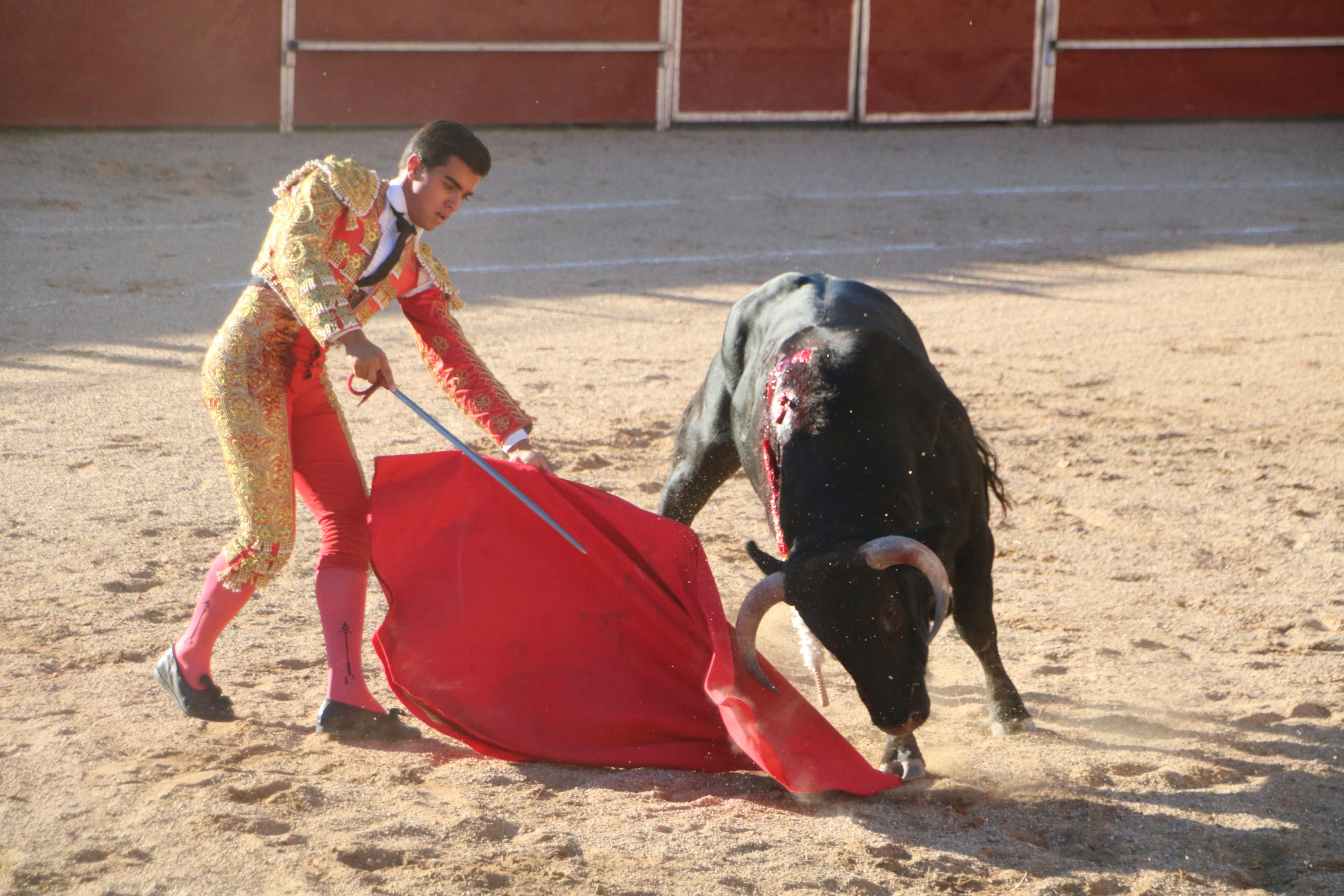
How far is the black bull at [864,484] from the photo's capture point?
8.25 feet

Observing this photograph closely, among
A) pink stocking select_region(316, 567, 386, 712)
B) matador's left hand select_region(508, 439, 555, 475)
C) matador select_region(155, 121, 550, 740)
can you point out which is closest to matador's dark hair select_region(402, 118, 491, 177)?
matador select_region(155, 121, 550, 740)

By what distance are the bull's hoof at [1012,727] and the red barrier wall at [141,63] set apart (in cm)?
822

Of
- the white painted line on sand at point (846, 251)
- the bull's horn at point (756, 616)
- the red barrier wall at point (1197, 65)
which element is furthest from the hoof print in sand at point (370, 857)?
the red barrier wall at point (1197, 65)

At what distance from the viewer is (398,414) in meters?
5.04

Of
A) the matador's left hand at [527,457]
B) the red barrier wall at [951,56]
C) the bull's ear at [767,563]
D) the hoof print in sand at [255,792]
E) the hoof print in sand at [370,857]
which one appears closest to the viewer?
the hoof print in sand at [370,857]

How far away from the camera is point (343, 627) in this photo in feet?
8.99

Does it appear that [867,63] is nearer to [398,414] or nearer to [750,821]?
[398,414]

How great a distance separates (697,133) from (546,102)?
47.8 inches

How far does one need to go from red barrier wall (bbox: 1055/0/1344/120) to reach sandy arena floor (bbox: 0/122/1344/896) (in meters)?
2.70

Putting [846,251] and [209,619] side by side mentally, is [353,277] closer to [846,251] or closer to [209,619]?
[209,619]

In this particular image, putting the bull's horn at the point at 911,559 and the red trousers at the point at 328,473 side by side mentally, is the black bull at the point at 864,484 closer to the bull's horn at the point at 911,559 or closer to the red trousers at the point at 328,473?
the bull's horn at the point at 911,559

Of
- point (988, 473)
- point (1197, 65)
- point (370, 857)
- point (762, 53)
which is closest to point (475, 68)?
point (762, 53)

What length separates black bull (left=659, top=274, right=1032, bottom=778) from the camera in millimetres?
2516

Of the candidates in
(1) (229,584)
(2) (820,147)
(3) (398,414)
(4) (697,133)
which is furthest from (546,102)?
(1) (229,584)
